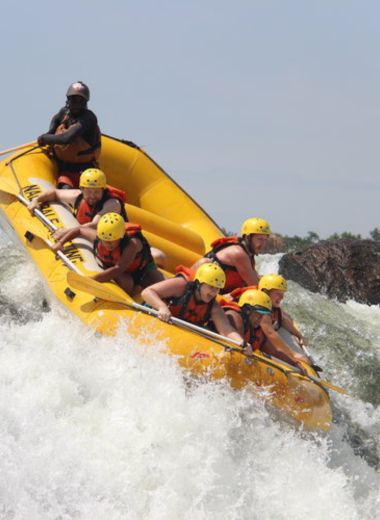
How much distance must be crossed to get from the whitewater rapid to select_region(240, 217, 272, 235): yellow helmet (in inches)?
67.7

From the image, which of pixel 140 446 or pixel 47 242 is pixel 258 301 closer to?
pixel 140 446

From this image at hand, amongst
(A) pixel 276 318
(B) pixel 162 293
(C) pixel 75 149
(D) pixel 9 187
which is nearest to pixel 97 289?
(B) pixel 162 293

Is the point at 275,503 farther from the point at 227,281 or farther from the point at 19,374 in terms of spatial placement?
the point at 227,281

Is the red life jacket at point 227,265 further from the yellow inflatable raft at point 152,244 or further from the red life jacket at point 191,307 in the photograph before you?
the red life jacket at point 191,307

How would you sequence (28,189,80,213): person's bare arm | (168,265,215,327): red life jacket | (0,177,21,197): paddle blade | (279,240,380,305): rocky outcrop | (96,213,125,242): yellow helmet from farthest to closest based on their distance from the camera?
(279,240,380,305): rocky outcrop → (0,177,21,197): paddle blade → (28,189,80,213): person's bare arm → (96,213,125,242): yellow helmet → (168,265,215,327): red life jacket

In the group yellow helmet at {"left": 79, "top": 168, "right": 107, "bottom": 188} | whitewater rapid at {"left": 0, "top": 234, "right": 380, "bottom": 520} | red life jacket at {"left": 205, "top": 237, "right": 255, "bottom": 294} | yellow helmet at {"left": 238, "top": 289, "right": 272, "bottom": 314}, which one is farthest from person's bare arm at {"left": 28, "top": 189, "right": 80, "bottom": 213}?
yellow helmet at {"left": 238, "top": 289, "right": 272, "bottom": 314}

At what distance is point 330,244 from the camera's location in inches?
531

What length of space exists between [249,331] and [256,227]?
1130 mm

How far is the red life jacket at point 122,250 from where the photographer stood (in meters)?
7.23

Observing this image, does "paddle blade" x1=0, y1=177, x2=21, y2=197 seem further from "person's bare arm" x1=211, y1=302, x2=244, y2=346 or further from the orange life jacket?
"person's bare arm" x1=211, y1=302, x2=244, y2=346

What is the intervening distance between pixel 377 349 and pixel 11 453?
5801 millimetres

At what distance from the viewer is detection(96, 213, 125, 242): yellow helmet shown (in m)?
7.04

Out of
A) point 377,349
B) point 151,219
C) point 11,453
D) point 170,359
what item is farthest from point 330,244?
point 11,453

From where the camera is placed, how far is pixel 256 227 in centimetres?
792
